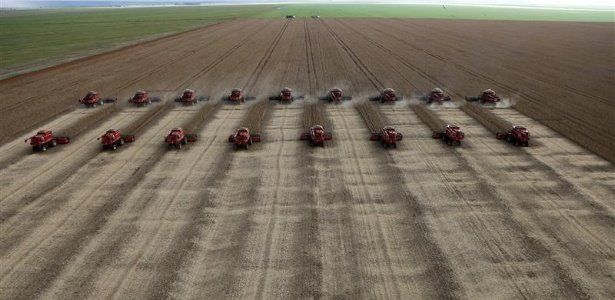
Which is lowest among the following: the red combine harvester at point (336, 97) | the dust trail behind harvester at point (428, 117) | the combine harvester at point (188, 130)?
the combine harvester at point (188, 130)

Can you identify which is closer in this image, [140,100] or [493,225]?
[493,225]

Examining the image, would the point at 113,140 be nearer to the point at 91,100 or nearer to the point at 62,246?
the point at 62,246

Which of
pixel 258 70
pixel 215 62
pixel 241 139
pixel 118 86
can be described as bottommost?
pixel 118 86

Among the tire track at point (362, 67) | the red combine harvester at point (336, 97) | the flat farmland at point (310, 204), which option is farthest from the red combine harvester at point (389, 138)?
the tire track at point (362, 67)

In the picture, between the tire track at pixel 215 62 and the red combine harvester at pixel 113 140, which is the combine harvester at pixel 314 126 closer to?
the red combine harvester at pixel 113 140

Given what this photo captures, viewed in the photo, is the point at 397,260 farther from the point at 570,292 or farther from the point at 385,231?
the point at 570,292

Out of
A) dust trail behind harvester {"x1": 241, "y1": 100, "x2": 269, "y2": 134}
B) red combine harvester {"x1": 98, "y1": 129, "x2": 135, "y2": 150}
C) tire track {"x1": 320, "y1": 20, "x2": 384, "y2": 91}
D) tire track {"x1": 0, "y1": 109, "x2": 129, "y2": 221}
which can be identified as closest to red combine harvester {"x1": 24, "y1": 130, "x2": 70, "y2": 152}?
tire track {"x1": 0, "y1": 109, "x2": 129, "y2": 221}

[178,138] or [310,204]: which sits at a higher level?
[178,138]

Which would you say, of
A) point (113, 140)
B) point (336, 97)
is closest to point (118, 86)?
point (113, 140)
